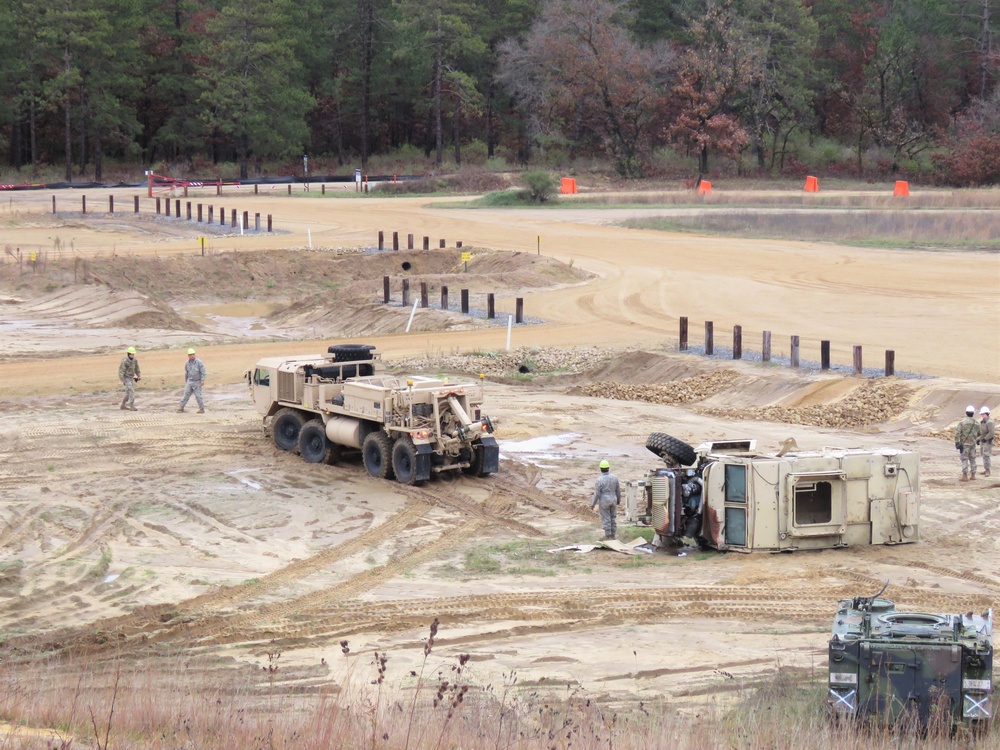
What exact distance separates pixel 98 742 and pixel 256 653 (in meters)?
5.10

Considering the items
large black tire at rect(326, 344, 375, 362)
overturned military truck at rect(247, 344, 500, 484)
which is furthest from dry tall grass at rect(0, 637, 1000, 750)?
large black tire at rect(326, 344, 375, 362)

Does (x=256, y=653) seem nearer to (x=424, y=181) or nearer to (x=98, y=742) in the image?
(x=98, y=742)

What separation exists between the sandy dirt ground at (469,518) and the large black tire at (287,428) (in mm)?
225

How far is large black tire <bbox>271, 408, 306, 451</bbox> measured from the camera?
2245 cm

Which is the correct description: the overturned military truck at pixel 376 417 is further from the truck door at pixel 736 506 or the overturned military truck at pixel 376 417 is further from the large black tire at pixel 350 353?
the truck door at pixel 736 506

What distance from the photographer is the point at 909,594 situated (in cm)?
1485

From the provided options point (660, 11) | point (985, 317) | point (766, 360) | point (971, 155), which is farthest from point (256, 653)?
point (660, 11)

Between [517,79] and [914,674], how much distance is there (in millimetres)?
80093

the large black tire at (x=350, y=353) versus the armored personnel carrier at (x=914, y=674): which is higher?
the large black tire at (x=350, y=353)

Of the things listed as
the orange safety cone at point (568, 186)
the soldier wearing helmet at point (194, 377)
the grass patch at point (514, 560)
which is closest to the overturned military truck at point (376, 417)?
the grass patch at point (514, 560)

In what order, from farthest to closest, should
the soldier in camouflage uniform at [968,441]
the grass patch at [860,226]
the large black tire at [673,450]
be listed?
the grass patch at [860,226], the soldier in camouflage uniform at [968,441], the large black tire at [673,450]

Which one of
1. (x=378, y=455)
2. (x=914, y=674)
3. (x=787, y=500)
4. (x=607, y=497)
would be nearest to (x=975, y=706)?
(x=914, y=674)

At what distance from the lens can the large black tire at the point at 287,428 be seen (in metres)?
22.5

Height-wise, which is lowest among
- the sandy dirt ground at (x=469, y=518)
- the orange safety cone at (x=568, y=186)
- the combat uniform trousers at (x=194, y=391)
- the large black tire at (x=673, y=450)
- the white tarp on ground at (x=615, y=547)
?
the white tarp on ground at (x=615, y=547)
